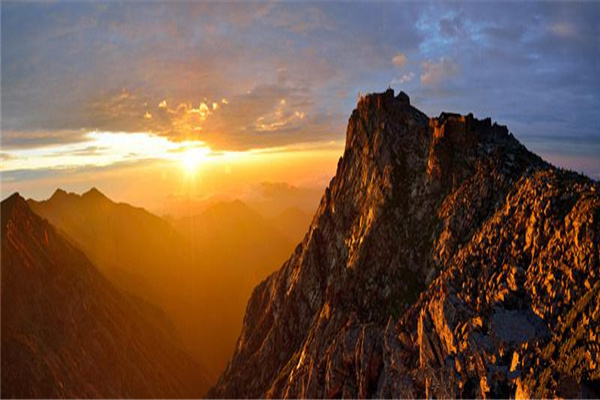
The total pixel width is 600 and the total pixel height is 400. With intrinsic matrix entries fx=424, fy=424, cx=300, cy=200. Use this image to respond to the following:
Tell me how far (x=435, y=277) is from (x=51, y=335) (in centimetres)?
15356

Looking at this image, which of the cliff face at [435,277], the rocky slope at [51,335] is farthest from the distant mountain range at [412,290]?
the rocky slope at [51,335]

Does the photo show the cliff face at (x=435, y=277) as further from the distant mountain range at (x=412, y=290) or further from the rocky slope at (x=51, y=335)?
the rocky slope at (x=51, y=335)

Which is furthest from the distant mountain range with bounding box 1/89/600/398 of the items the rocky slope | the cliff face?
the rocky slope

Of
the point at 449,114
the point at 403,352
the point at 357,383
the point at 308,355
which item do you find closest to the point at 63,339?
the point at 308,355

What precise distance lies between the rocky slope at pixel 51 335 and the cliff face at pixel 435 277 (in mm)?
60045

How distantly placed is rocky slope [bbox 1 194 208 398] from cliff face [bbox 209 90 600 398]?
60045mm

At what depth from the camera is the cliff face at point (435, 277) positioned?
2094 inches

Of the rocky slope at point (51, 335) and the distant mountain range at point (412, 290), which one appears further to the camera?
the rocky slope at point (51, 335)

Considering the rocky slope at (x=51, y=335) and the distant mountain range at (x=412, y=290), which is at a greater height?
the distant mountain range at (x=412, y=290)

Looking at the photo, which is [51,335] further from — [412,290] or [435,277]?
[435,277]

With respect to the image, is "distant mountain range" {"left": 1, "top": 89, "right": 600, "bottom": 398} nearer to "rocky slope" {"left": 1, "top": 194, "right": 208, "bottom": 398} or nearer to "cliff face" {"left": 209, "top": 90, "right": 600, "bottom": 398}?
"cliff face" {"left": 209, "top": 90, "right": 600, "bottom": 398}

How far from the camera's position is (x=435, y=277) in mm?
82000

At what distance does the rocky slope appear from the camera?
144250 mm

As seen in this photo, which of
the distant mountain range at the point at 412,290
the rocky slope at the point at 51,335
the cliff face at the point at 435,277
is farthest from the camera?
the rocky slope at the point at 51,335
